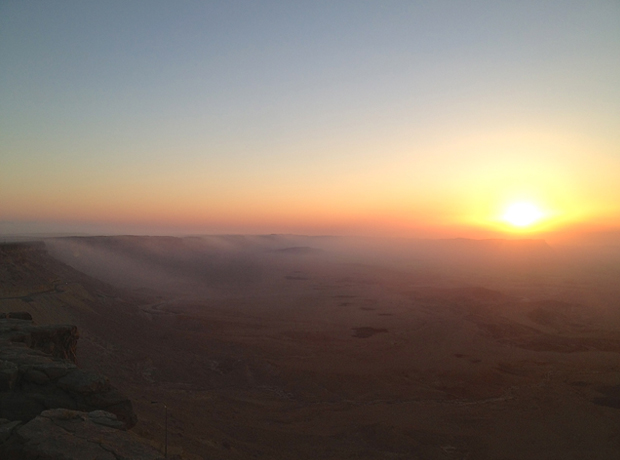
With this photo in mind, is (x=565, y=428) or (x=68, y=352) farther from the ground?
(x=68, y=352)

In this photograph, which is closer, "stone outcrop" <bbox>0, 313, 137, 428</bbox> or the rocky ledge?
the rocky ledge

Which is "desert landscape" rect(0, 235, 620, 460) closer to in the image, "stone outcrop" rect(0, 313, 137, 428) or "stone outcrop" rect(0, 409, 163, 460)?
"stone outcrop" rect(0, 313, 137, 428)

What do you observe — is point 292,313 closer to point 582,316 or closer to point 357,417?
point 357,417

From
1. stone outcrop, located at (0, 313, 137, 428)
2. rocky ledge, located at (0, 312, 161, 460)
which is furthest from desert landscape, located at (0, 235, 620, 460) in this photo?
rocky ledge, located at (0, 312, 161, 460)

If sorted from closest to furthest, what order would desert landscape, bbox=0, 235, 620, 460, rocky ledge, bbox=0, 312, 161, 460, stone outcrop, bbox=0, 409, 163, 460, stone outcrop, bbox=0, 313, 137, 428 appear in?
stone outcrop, bbox=0, 409, 163, 460 → rocky ledge, bbox=0, 312, 161, 460 → stone outcrop, bbox=0, 313, 137, 428 → desert landscape, bbox=0, 235, 620, 460

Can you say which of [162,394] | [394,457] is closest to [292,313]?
[162,394]

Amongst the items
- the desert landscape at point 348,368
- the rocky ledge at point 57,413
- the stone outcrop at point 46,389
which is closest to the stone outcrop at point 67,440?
the rocky ledge at point 57,413
